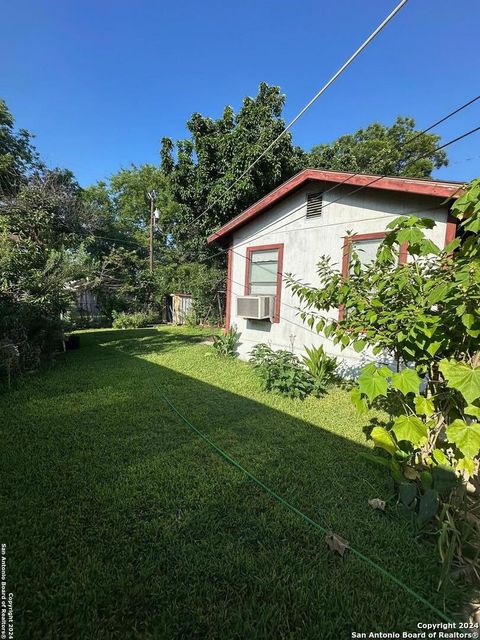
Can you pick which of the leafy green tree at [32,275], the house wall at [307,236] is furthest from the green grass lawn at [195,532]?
the house wall at [307,236]

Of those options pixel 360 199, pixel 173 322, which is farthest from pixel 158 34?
pixel 173 322

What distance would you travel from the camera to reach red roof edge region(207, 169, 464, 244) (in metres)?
3.93

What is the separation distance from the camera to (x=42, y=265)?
20.4 feet

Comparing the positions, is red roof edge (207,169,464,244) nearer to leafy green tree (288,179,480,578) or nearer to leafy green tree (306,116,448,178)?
leafy green tree (288,179,480,578)

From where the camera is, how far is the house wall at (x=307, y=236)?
15.3ft

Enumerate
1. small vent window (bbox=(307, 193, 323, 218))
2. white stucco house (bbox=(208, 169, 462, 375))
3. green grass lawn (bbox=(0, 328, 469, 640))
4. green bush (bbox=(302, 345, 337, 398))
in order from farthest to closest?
small vent window (bbox=(307, 193, 323, 218)) → green bush (bbox=(302, 345, 337, 398)) → white stucco house (bbox=(208, 169, 462, 375)) → green grass lawn (bbox=(0, 328, 469, 640))

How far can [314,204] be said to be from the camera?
568 cm

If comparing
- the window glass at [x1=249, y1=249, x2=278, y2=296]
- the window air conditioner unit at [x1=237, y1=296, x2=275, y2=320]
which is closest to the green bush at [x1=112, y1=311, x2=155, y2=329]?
the window glass at [x1=249, y1=249, x2=278, y2=296]

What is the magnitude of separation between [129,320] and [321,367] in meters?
11.8

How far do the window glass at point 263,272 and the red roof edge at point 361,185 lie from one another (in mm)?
923

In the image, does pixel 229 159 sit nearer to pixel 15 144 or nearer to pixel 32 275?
pixel 32 275

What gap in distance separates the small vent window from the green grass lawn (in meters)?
3.80

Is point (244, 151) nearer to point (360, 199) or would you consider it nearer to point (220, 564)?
point (360, 199)

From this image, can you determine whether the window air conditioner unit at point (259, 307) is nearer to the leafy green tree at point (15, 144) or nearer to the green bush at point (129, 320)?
the green bush at point (129, 320)
